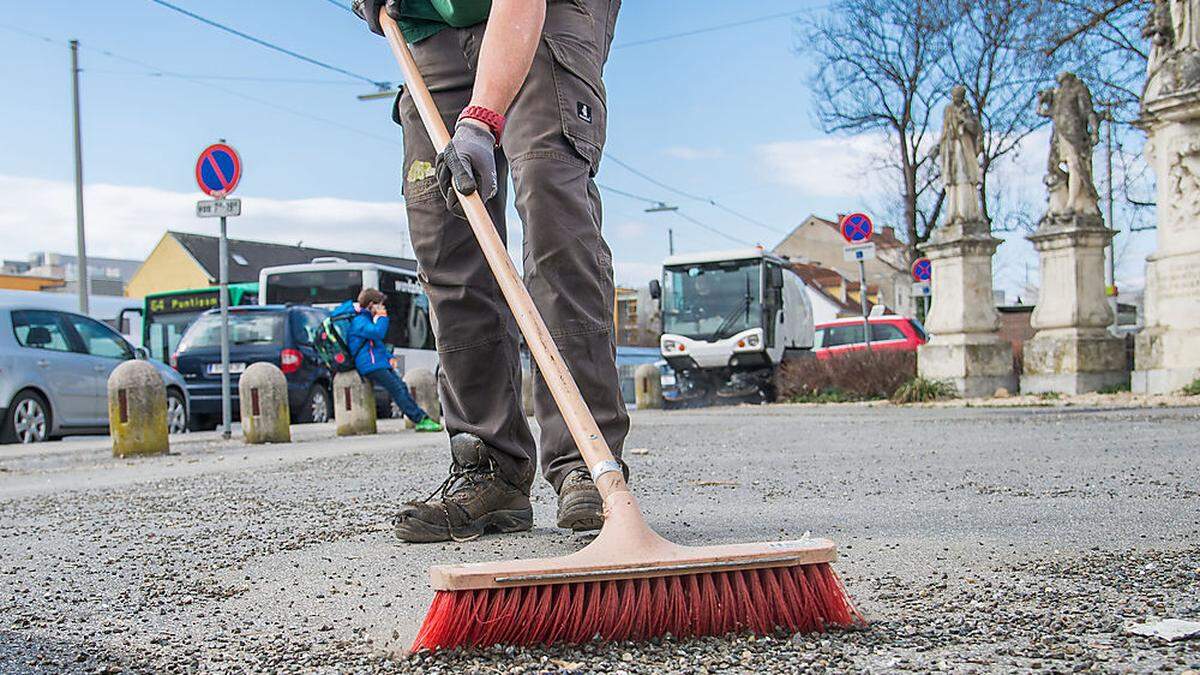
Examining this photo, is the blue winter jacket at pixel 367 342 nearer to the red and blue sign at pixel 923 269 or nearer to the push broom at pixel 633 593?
the push broom at pixel 633 593

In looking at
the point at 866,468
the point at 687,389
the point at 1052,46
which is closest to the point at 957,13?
the point at 1052,46

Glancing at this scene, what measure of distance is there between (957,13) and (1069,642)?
28045mm

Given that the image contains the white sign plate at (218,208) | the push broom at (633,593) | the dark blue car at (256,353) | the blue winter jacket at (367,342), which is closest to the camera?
the push broom at (633,593)

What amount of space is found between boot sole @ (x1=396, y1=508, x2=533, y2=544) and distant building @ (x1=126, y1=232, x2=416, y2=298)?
53.3 meters

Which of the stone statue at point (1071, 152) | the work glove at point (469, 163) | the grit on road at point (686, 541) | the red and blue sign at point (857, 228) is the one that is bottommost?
the grit on road at point (686, 541)

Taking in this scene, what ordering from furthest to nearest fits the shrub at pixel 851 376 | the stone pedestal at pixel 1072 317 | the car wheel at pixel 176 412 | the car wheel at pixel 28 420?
the shrub at pixel 851 376 < the stone pedestal at pixel 1072 317 < the car wheel at pixel 176 412 < the car wheel at pixel 28 420

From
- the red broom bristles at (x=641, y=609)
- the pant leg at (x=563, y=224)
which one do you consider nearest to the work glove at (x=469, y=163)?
the pant leg at (x=563, y=224)

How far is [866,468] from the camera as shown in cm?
578

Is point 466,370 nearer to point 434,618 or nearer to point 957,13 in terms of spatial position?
point 434,618

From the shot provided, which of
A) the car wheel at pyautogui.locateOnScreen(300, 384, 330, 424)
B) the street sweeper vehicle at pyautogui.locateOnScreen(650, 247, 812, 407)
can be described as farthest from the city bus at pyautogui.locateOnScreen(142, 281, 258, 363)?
the street sweeper vehicle at pyautogui.locateOnScreen(650, 247, 812, 407)

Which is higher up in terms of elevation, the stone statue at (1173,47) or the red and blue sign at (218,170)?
the stone statue at (1173,47)

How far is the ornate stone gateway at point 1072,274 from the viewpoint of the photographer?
15289 mm

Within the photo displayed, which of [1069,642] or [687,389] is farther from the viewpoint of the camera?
[687,389]

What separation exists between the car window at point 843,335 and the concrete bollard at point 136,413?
65.7ft
